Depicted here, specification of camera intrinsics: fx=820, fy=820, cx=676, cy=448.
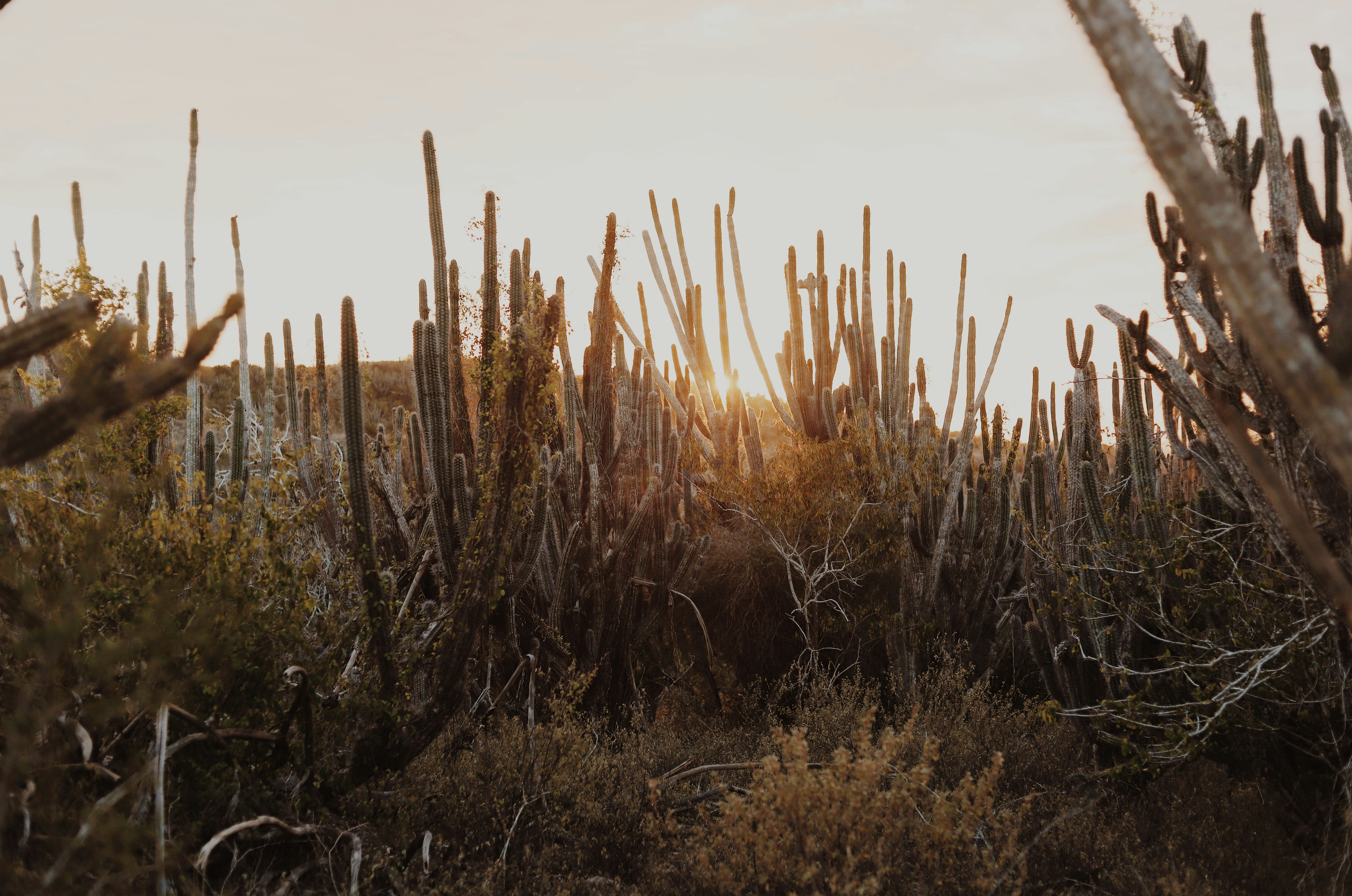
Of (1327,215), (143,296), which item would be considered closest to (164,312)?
(143,296)

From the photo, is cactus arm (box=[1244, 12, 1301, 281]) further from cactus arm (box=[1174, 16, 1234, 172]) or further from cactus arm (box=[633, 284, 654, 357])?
cactus arm (box=[633, 284, 654, 357])

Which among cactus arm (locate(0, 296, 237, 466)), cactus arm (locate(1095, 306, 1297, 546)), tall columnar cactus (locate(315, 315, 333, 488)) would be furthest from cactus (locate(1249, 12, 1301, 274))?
tall columnar cactus (locate(315, 315, 333, 488))

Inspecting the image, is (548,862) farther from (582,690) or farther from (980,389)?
(980,389)

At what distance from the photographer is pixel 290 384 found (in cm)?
1152

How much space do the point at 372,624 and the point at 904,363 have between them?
297 inches

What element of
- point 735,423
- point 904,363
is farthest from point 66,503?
point 904,363

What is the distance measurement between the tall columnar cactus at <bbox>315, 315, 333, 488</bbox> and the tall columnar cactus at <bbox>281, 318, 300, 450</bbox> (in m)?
1.84

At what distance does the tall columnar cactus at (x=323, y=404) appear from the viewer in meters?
7.69

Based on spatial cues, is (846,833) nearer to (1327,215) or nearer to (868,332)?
(1327,215)

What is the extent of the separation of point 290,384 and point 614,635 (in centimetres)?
657

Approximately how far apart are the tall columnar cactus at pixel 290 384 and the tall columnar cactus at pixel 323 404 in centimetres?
184

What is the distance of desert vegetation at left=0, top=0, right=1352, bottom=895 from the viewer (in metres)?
2.78

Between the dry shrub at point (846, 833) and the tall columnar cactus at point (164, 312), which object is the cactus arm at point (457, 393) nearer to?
the dry shrub at point (846, 833)

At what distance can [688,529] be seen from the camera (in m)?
9.06
